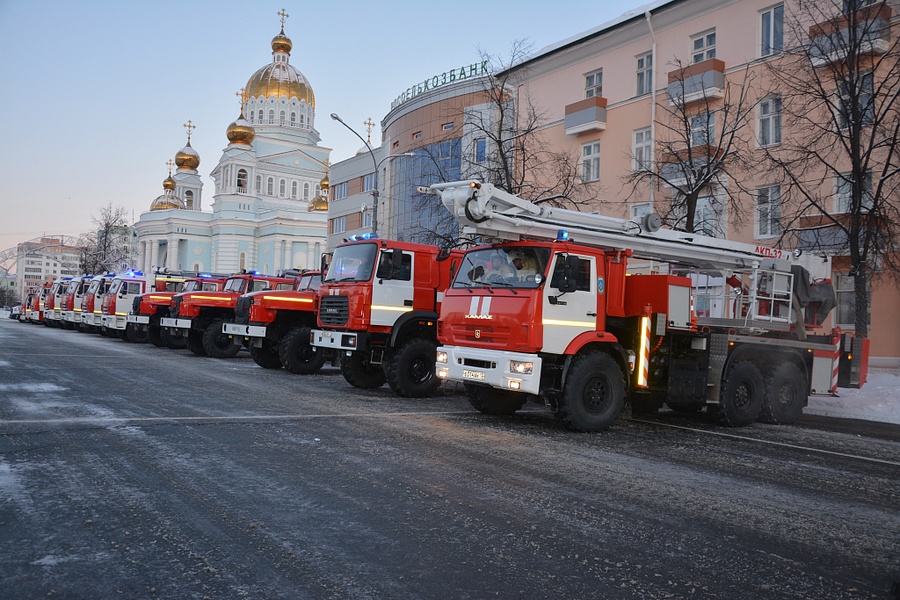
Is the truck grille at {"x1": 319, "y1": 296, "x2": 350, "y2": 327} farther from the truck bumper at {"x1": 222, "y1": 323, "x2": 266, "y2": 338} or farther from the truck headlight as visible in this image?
the truck headlight

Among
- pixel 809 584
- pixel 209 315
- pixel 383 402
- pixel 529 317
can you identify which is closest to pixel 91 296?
pixel 209 315

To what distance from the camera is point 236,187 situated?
308ft

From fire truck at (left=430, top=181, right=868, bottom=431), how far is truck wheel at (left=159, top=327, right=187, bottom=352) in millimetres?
15834

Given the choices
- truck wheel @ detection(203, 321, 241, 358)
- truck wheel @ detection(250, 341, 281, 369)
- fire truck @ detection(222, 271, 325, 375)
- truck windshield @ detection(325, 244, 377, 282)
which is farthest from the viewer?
truck wheel @ detection(203, 321, 241, 358)

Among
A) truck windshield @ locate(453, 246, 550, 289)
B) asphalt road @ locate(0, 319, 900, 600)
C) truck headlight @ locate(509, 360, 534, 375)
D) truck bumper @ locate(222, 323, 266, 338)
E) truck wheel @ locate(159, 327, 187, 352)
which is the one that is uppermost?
truck windshield @ locate(453, 246, 550, 289)

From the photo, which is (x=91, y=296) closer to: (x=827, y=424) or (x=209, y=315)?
(x=209, y=315)

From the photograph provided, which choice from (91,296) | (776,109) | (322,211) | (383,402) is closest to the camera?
(383,402)

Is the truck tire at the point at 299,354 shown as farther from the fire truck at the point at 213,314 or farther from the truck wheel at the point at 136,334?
the truck wheel at the point at 136,334

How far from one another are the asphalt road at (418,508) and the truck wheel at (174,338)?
14.2 meters

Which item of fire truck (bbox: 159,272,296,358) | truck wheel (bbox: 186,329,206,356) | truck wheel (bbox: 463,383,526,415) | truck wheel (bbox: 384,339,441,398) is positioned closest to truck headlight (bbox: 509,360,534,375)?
truck wheel (bbox: 463,383,526,415)

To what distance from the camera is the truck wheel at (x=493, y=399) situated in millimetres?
10992

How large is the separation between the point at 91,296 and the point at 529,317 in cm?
2814

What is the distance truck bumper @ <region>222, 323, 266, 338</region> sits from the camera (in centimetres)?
1708

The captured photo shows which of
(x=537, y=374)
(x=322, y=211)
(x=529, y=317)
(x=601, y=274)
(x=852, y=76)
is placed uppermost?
(x=322, y=211)
